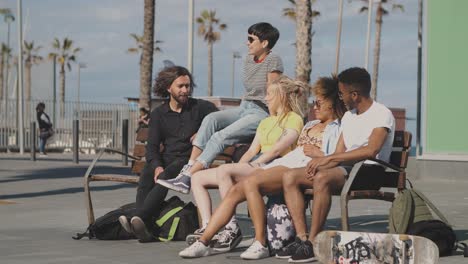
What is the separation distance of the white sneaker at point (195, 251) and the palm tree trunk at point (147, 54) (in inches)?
837

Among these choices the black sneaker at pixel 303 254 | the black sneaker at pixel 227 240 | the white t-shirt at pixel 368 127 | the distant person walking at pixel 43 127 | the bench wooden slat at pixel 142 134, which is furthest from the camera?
the distant person walking at pixel 43 127

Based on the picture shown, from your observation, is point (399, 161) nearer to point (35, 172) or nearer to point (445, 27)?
point (445, 27)

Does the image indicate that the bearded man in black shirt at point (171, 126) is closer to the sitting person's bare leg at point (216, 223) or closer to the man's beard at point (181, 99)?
the man's beard at point (181, 99)

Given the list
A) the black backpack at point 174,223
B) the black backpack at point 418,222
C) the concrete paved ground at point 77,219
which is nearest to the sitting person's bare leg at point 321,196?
the concrete paved ground at point 77,219

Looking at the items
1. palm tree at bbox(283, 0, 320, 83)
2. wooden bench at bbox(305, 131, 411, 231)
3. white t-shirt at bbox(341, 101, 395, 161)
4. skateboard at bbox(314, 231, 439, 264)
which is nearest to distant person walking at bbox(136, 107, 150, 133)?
palm tree at bbox(283, 0, 320, 83)

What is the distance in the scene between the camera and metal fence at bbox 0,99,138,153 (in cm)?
3903

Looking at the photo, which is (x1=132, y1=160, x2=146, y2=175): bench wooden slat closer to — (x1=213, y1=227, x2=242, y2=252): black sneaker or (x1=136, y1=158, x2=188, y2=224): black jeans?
(x1=136, y1=158, x2=188, y2=224): black jeans

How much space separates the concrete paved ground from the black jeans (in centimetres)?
30

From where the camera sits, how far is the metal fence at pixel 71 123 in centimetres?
3903

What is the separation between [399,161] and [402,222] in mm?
697

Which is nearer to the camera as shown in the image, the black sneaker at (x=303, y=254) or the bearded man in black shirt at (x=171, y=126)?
the black sneaker at (x=303, y=254)

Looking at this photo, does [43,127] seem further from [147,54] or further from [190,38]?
[190,38]

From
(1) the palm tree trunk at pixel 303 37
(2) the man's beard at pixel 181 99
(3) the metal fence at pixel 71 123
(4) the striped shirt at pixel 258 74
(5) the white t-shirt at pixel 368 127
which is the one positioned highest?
(1) the palm tree trunk at pixel 303 37

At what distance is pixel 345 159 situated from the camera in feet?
25.7
